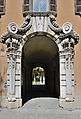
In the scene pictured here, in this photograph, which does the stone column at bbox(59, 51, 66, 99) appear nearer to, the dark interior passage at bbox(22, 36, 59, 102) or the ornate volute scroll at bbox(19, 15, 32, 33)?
the dark interior passage at bbox(22, 36, 59, 102)

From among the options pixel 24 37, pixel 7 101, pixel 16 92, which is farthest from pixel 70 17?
pixel 7 101

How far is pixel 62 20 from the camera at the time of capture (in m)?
7.62

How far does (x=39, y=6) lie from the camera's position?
7.78m

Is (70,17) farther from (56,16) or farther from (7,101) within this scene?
(7,101)

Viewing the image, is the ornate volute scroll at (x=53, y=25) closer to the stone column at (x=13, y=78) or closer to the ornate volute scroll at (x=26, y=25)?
the ornate volute scroll at (x=26, y=25)

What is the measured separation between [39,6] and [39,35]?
1.77 metres

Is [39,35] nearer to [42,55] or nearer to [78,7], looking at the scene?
[78,7]

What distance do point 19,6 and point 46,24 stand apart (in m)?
1.98

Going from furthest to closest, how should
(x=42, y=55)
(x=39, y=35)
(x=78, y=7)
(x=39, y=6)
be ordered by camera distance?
1. (x=42, y=55)
2. (x=39, y=6)
3. (x=78, y=7)
4. (x=39, y=35)

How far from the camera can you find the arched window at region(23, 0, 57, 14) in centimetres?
763

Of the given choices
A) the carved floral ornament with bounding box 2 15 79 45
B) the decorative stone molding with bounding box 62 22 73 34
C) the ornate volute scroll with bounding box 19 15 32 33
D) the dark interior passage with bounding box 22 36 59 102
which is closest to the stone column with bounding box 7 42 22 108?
the carved floral ornament with bounding box 2 15 79 45

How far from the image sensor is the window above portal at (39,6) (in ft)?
25.0

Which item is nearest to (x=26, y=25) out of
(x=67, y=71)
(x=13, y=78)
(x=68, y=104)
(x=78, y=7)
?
(x=13, y=78)

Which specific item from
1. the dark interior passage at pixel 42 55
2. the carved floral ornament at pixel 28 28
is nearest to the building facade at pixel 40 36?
the carved floral ornament at pixel 28 28
